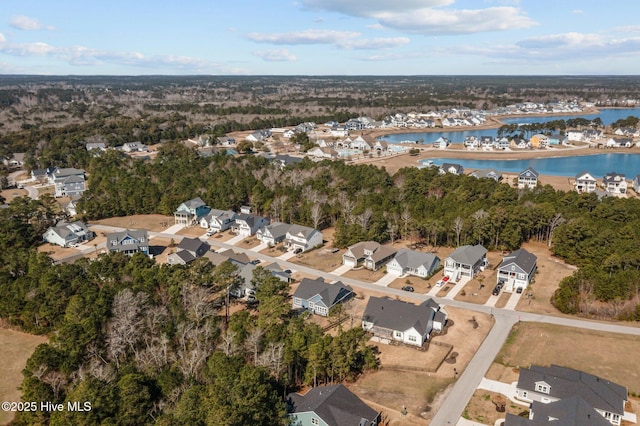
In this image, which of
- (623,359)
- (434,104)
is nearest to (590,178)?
(623,359)

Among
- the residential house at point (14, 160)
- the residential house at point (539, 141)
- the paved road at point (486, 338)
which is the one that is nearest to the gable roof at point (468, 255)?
the paved road at point (486, 338)

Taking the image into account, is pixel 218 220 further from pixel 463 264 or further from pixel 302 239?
pixel 463 264

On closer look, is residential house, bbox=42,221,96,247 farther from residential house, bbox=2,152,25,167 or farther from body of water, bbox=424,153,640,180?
body of water, bbox=424,153,640,180

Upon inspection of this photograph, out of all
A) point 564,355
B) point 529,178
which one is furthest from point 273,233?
point 529,178

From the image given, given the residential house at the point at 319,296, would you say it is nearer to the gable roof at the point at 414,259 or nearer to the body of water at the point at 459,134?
the gable roof at the point at 414,259

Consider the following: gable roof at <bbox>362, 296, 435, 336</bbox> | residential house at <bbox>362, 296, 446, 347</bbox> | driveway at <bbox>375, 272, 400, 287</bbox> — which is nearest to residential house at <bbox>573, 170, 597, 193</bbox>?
driveway at <bbox>375, 272, 400, 287</bbox>

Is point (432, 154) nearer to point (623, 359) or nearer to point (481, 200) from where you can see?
point (481, 200)
